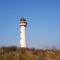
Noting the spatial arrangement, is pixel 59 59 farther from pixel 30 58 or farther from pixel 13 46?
pixel 13 46

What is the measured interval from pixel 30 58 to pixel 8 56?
5.86 feet

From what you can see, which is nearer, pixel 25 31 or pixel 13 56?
pixel 13 56

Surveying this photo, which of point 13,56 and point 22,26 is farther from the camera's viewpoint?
point 22,26

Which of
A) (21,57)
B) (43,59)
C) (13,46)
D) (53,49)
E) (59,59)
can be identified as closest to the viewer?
(21,57)

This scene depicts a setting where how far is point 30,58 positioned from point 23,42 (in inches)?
684

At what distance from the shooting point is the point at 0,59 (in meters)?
17.3

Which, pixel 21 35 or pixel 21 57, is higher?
pixel 21 35

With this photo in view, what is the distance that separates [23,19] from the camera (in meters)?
37.3

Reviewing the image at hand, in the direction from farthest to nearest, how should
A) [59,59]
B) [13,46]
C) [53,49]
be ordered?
[53,49] → [13,46] → [59,59]

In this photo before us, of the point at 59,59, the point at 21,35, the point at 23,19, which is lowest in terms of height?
the point at 59,59

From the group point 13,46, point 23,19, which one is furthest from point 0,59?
point 23,19

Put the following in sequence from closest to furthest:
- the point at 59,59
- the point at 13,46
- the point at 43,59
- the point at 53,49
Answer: the point at 43,59, the point at 59,59, the point at 13,46, the point at 53,49

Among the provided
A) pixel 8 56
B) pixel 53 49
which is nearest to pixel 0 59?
pixel 8 56

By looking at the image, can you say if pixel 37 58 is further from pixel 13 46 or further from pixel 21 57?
pixel 13 46
